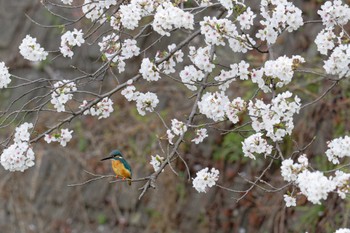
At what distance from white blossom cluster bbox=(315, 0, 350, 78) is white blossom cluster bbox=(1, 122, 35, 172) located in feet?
4.26

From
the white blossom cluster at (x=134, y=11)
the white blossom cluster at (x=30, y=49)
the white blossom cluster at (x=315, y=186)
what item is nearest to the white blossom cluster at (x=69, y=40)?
the white blossom cluster at (x=30, y=49)

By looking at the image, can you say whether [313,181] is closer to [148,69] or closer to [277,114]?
[277,114]

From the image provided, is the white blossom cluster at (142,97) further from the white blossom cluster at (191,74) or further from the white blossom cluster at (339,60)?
the white blossom cluster at (339,60)

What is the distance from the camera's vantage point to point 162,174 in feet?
20.8

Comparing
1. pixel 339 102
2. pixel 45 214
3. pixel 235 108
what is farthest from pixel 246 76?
pixel 45 214

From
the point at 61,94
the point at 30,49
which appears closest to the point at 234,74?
the point at 61,94

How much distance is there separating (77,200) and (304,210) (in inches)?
78.5

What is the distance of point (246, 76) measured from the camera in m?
3.54

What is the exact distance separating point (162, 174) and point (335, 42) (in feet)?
10.1

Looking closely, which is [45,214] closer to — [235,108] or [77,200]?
[77,200]

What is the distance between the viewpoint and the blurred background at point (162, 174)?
19.7 feet

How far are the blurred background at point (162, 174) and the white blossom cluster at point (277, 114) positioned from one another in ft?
8.22

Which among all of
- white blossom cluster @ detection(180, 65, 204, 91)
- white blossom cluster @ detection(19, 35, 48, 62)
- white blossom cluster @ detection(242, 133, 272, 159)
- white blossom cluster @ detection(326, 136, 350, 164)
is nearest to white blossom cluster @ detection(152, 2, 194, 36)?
white blossom cluster @ detection(180, 65, 204, 91)

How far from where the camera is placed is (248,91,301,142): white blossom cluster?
3.29m
